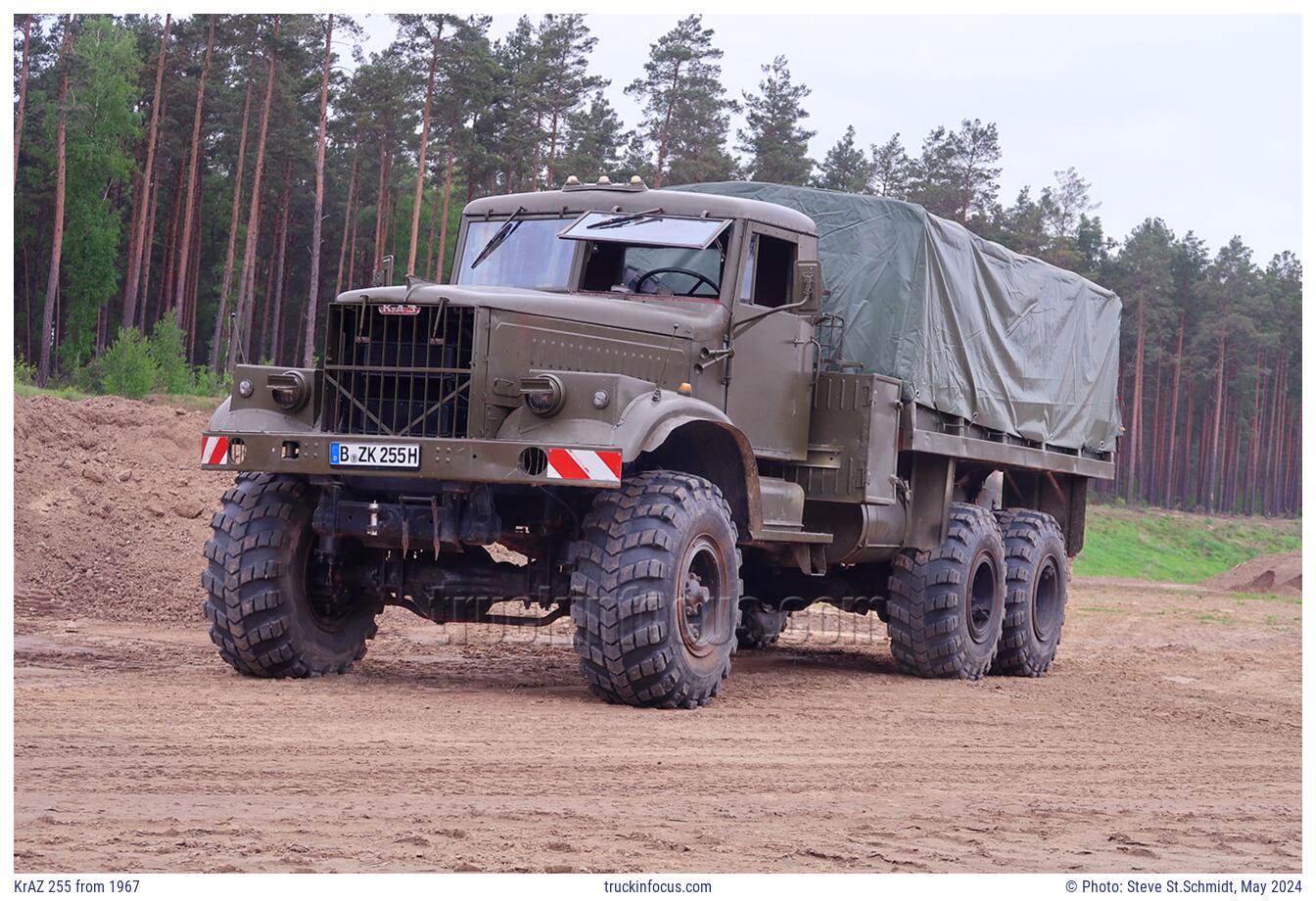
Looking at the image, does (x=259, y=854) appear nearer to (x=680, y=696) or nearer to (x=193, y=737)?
(x=193, y=737)

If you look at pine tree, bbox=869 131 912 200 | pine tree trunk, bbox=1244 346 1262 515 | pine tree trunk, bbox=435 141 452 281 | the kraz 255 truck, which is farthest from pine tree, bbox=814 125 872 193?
the kraz 255 truck

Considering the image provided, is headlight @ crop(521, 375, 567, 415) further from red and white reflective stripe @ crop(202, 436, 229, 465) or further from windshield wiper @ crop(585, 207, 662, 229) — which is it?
windshield wiper @ crop(585, 207, 662, 229)

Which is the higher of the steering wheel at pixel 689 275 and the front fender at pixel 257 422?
the steering wheel at pixel 689 275

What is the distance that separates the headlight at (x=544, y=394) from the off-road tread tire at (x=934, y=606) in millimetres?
4681

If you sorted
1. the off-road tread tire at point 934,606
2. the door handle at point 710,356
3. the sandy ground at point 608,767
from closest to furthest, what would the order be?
the sandy ground at point 608,767
the door handle at point 710,356
the off-road tread tire at point 934,606

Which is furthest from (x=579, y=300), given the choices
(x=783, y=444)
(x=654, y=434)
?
(x=783, y=444)

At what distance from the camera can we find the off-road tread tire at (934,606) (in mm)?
12688

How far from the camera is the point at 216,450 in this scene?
941 centimetres

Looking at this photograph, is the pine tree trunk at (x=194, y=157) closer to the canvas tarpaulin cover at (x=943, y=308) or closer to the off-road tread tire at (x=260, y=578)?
the canvas tarpaulin cover at (x=943, y=308)

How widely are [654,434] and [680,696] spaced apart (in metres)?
1.56

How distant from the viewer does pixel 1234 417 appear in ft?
250

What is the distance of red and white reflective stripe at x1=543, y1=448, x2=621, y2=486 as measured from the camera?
28.2 feet

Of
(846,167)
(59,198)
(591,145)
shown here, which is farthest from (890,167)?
(59,198)
